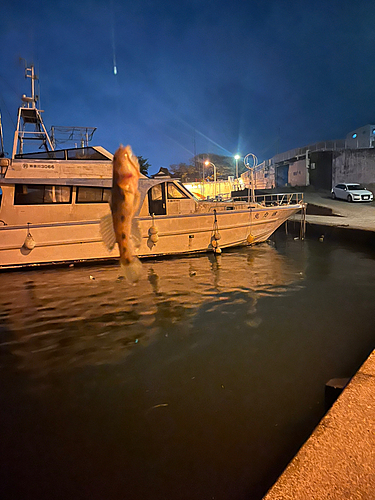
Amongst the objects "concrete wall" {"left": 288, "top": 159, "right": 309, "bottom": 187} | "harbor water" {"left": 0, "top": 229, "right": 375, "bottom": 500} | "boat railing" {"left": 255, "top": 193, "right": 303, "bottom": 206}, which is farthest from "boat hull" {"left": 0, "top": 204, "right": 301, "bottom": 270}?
"concrete wall" {"left": 288, "top": 159, "right": 309, "bottom": 187}

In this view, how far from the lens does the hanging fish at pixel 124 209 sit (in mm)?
2451

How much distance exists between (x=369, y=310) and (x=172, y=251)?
7.57 meters

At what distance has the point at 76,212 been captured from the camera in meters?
11.5

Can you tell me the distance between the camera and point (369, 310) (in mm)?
7039

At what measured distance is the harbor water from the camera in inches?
121

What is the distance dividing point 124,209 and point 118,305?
548 centimetres

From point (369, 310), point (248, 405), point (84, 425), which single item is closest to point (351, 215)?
point (369, 310)

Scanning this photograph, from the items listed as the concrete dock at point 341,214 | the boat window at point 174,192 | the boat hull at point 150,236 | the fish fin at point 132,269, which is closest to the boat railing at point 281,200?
the boat hull at point 150,236

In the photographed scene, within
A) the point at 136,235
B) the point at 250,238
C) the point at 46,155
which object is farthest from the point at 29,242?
the point at 136,235

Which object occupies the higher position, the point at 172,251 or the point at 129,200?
the point at 129,200

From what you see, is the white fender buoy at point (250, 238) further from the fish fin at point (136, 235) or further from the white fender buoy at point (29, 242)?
the fish fin at point (136, 235)

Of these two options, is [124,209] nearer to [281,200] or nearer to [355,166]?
[281,200]

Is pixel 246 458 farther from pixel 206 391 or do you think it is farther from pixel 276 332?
pixel 276 332

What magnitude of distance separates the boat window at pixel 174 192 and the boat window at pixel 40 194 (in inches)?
147
